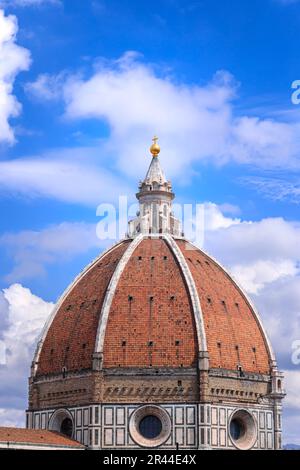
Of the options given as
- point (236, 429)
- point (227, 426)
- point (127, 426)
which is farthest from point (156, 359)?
point (236, 429)

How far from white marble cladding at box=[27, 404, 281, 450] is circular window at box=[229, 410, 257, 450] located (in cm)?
111

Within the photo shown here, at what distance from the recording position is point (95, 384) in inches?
2422

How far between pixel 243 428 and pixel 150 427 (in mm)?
6015

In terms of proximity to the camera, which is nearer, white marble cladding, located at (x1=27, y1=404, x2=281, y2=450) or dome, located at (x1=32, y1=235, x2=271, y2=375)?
white marble cladding, located at (x1=27, y1=404, x2=281, y2=450)

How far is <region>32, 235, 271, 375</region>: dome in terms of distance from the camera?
61.7m

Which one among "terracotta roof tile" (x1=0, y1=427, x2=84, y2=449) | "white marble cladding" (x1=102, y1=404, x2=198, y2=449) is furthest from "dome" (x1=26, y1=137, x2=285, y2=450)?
"terracotta roof tile" (x1=0, y1=427, x2=84, y2=449)

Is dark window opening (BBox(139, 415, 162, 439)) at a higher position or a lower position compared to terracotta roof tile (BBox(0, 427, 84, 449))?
higher

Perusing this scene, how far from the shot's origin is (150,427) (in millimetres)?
61375

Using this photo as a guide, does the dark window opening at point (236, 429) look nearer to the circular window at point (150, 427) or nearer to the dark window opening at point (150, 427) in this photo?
the circular window at point (150, 427)

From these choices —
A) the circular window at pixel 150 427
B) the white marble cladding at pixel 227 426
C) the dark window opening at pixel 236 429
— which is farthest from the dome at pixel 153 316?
the dark window opening at pixel 236 429

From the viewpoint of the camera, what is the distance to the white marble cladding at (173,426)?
6066 centimetres

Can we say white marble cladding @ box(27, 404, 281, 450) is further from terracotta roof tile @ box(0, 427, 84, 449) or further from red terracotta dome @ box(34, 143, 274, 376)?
red terracotta dome @ box(34, 143, 274, 376)
